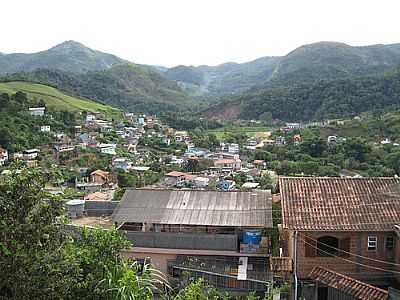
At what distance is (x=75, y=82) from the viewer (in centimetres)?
12206

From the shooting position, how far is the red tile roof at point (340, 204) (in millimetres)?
13781

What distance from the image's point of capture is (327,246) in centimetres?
1410

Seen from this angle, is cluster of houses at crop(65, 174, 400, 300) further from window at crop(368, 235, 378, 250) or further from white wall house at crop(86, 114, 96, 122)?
white wall house at crop(86, 114, 96, 122)

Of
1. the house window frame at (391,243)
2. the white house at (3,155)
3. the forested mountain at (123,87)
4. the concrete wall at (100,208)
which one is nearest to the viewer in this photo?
the house window frame at (391,243)

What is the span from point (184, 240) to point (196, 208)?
1255 mm

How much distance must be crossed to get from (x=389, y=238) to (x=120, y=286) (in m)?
9.39

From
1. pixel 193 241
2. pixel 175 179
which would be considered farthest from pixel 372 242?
pixel 175 179

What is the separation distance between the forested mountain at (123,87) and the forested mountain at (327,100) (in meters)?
28.8

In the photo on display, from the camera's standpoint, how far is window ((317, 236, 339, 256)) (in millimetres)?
14086

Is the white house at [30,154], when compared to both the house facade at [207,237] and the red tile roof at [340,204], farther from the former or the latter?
the red tile roof at [340,204]

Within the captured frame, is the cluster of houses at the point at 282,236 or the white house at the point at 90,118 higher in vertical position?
the cluster of houses at the point at 282,236

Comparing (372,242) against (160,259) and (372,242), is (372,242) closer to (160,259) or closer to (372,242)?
(372,242)

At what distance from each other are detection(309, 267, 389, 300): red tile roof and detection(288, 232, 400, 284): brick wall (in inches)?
12.7

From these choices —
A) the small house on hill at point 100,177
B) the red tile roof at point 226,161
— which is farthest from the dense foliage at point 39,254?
the red tile roof at point 226,161
